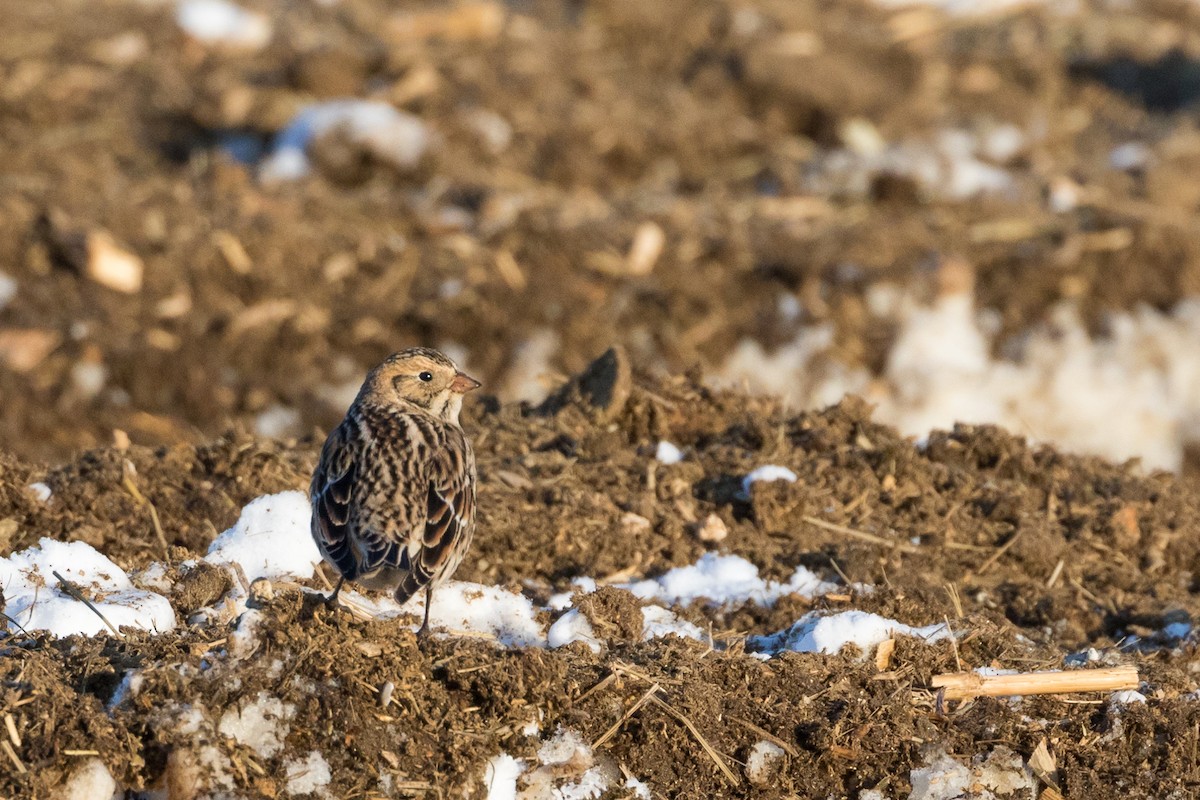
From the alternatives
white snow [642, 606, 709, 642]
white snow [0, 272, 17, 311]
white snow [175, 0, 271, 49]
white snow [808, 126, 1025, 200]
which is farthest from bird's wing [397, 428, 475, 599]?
white snow [175, 0, 271, 49]

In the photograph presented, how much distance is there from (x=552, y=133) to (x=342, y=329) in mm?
3510

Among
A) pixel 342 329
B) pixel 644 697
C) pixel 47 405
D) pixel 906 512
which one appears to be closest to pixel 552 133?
pixel 342 329

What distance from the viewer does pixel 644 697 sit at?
475 centimetres

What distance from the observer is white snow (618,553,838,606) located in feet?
19.2

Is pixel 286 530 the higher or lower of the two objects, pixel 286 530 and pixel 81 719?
the lower

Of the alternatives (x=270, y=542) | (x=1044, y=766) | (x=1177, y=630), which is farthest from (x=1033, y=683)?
(x=270, y=542)

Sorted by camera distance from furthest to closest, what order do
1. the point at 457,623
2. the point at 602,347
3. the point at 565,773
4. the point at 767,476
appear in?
the point at 602,347
the point at 767,476
the point at 457,623
the point at 565,773

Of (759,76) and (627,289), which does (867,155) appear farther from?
(627,289)

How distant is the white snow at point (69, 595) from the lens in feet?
16.3

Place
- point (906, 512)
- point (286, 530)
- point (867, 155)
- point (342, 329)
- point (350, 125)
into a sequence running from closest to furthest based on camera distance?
point (286, 530) → point (906, 512) → point (342, 329) → point (350, 125) → point (867, 155)

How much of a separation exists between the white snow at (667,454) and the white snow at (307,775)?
8.69 feet

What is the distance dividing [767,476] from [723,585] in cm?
68

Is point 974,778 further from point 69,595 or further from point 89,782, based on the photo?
point 69,595

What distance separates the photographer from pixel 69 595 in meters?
5.12
